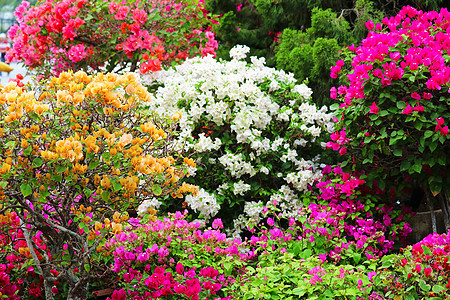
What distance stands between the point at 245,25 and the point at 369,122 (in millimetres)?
3780

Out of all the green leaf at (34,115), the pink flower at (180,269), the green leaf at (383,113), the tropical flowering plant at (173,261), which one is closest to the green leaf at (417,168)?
the green leaf at (383,113)

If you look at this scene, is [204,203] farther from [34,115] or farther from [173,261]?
[34,115]

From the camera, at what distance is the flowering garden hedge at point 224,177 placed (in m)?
2.47

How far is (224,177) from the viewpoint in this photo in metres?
4.05

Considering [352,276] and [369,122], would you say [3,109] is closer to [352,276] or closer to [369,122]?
[352,276]

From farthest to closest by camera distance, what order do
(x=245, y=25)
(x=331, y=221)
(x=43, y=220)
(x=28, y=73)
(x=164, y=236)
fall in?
(x=245, y=25)
(x=28, y=73)
(x=331, y=221)
(x=164, y=236)
(x=43, y=220)

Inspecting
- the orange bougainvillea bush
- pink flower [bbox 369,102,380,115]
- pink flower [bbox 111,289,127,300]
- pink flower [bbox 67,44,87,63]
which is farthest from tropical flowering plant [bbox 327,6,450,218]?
pink flower [bbox 67,44,87,63]

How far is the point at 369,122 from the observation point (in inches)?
144

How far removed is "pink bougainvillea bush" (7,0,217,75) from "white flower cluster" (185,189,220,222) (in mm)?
1607

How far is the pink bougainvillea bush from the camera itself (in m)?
5.15

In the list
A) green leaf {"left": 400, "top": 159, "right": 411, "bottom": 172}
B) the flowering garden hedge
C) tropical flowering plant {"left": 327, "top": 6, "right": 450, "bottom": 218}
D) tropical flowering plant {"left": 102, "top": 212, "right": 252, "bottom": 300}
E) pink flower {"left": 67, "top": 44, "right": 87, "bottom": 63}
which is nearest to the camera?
the flowering garden hedge

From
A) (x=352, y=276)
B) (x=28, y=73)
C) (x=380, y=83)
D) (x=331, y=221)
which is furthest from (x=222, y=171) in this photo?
(x=28, y=73)

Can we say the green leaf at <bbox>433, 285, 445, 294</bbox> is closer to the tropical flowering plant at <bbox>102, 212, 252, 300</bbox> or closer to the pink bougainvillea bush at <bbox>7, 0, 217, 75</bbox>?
the tropical flowering plant at <bbox>102, 212, 252, 300</bbox>

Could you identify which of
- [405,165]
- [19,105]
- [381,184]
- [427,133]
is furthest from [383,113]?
[19,105]
